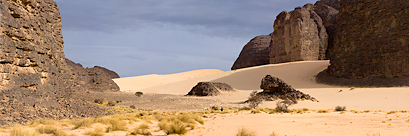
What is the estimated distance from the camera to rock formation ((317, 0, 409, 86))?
813 inches

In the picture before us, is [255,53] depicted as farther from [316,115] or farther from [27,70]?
[27,70]

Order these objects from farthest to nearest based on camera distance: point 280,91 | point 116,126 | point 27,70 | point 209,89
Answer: point 209,89, point 280,91, point 27,70, point 116,126

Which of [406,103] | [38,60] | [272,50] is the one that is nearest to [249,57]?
[272,50]

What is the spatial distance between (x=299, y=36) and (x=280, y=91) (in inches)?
972

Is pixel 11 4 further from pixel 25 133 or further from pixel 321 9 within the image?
pixel 321 9

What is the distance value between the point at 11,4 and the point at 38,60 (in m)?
2.18

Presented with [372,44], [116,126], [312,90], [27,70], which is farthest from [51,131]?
[372,44]

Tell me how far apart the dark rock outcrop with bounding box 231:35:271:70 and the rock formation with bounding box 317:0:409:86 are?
37.1 m

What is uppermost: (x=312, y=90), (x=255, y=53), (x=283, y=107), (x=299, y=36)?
(x=255, y=53)

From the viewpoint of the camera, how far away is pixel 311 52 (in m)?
41.6

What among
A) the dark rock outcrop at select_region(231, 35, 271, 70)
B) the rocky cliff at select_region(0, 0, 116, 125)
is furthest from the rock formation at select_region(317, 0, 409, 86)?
the dark rock outcrop at select_region(231, 35, 271, 70)

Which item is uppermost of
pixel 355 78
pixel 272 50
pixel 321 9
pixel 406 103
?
pixel 321 9

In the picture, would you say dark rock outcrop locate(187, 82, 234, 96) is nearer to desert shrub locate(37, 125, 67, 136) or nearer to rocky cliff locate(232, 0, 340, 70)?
desert shrub locate(37, 125, 67, 136)

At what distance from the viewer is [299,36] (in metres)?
40.0
